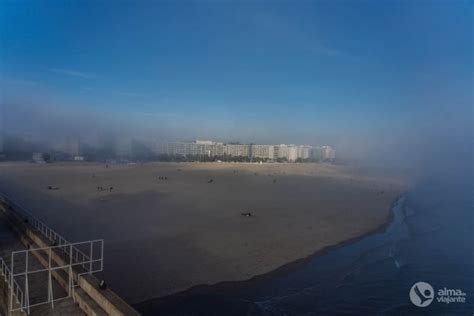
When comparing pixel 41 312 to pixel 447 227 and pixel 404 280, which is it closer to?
pixel 404 280

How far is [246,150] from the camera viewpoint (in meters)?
139

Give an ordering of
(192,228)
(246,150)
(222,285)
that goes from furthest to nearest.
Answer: (246,150)
(192,228)
(222,285)

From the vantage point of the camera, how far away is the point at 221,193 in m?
26.7

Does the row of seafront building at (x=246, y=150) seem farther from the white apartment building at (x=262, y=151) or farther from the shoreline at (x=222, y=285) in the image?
the shoreline at (x=222, y=285)

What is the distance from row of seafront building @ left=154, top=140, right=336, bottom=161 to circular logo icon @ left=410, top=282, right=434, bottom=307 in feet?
349

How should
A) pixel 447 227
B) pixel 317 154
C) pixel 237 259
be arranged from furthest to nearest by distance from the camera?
pixel 317 154
pixel 447 227
pixel 237 259

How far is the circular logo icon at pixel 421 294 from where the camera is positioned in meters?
8.94

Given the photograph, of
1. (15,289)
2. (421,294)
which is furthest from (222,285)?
(421,294)

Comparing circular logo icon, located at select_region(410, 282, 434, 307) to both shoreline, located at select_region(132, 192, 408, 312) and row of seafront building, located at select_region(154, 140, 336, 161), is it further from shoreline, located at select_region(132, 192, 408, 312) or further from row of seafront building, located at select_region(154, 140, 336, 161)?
row of seafront building, located at select_region(154, 140, 336, 161)

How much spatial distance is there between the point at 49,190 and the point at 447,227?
30318 mm

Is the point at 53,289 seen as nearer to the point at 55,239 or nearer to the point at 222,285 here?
the point at 55,239

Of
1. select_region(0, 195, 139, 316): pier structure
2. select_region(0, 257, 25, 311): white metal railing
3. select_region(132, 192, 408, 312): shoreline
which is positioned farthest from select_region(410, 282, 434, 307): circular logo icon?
select_region(0, 257, 25, 311): white metal railing

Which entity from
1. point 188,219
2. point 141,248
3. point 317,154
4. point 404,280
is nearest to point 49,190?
point 188,219

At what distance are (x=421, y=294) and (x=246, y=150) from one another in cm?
12978
